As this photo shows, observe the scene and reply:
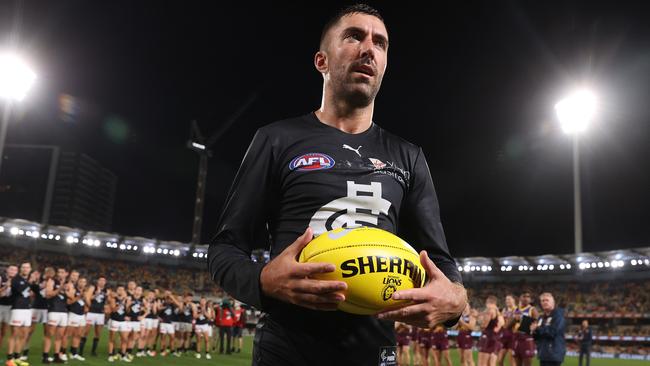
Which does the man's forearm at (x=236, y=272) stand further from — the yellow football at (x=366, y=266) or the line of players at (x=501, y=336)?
the line of players at (x=501, y=336)

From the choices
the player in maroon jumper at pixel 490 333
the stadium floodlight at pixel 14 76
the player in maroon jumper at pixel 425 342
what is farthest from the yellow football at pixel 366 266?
the stadium floodlight at pixel 14 76

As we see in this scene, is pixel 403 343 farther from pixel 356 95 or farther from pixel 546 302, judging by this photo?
pixel 356 95

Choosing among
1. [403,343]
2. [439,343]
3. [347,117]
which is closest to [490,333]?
[439,343]

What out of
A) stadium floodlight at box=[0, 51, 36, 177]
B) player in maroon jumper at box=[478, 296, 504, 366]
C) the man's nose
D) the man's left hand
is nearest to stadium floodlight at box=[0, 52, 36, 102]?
stadium floodlight at box=[0, 51, 36, 177]

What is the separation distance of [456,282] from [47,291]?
670 inches

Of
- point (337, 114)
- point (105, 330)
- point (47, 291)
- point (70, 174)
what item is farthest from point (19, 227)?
point (70, 174)

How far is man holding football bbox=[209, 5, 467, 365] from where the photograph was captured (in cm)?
174

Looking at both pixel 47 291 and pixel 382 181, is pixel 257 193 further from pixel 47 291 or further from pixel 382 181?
pixel 47 291

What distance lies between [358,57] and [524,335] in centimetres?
1471

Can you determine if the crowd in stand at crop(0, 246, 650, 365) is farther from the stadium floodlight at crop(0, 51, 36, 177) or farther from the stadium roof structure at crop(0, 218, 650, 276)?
the stadium floodlight at crop(0, 51, 36, 177)

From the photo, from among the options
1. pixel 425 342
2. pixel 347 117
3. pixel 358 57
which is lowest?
pixel 425 342

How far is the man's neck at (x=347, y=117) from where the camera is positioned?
7.95 ft

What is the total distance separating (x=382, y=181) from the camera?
2223mm

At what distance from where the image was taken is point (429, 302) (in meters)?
1.70
